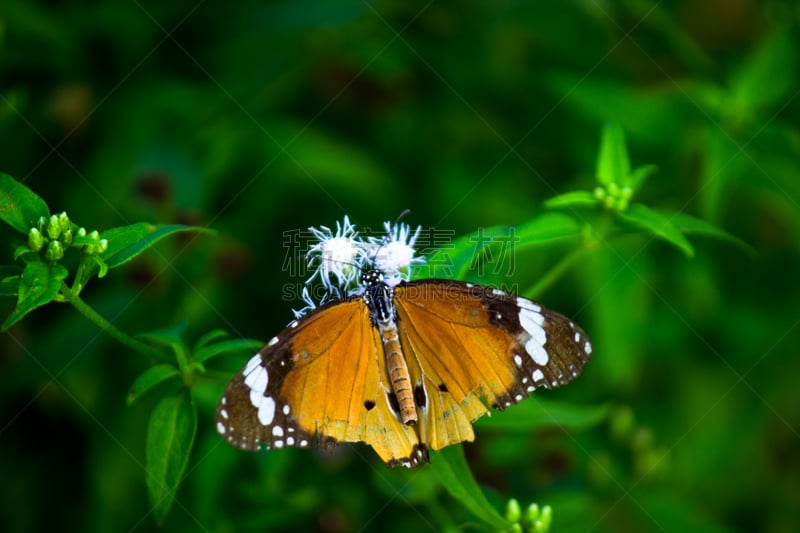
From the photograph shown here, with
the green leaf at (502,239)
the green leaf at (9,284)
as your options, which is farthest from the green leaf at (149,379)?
the green leaf at (502,239)

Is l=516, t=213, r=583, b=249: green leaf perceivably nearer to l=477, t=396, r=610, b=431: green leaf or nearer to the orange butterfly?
the orange butterfly

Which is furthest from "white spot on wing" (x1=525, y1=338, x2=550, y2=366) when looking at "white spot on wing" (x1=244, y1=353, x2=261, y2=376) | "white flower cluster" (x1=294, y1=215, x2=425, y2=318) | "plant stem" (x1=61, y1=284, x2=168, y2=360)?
"plant stem" (x1=61, y1=284, x2=168, y2=360)

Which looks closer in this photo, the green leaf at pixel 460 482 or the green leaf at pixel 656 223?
the green leaf at pixel 460 482

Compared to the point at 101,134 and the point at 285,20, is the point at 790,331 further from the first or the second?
the point at 101,134

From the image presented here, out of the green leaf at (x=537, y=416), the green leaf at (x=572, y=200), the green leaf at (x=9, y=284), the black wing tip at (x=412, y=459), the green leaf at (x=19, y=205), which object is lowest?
the green leaf at (x=9, y=284)

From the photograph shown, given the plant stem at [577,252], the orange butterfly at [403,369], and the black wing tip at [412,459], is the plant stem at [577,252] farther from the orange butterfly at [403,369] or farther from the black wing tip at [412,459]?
the black wing tip at [412,459]
